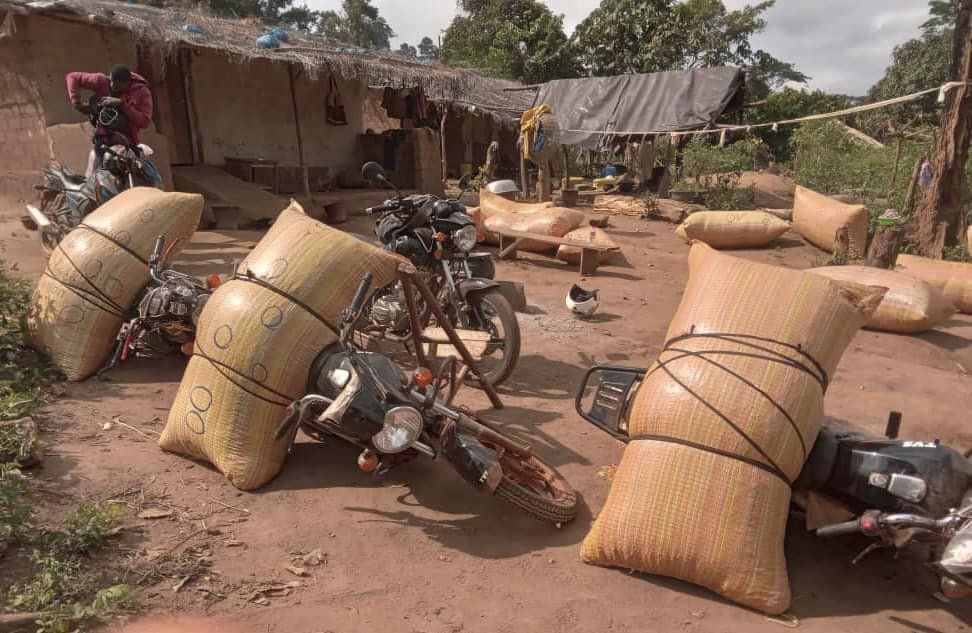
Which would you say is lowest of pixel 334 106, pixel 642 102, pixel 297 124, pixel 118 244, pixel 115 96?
pixel 118 244

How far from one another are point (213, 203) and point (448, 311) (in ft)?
20.7

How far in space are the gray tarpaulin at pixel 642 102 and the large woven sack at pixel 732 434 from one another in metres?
12.8

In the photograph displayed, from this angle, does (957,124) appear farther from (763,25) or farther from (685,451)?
(763,25)

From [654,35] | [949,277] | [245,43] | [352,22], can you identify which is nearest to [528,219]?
[949,277]

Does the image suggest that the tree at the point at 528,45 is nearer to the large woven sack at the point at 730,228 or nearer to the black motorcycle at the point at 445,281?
the large woven sack at the point at 730,228

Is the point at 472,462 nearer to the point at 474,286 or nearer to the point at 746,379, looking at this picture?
the point at 746,379

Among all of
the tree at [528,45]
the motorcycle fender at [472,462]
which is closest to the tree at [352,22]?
the tree at [528,45]

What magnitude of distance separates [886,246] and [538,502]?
609cm

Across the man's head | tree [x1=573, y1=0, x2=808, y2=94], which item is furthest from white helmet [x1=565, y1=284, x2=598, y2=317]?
tree [x1=573, y1=0, x2=808, y2=94]

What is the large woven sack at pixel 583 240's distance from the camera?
796cm

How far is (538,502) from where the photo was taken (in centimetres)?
262

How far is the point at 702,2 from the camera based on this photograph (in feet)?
78.1

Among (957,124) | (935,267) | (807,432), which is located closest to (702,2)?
(957,124)

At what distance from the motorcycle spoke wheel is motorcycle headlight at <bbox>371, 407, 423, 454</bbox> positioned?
463 millimetres
